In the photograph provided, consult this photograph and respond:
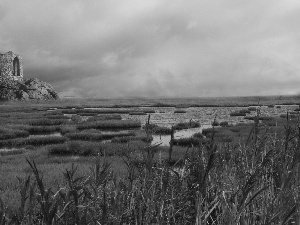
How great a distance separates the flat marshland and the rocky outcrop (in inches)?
1946

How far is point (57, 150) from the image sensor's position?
59.4ft

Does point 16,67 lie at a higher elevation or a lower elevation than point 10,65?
lower

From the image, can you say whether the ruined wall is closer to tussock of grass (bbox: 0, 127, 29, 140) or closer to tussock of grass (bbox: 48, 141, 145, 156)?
tussock of grass (bbox: 0, 127, 29, 140)

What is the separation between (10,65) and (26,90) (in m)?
8.11

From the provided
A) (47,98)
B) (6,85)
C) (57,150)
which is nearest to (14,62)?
(6,85)

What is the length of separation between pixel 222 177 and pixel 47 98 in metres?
91.0

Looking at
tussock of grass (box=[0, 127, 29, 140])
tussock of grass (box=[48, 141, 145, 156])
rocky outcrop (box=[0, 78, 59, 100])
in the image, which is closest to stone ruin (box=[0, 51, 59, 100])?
rocky outcrop (box=[0, 78, 59, 100])

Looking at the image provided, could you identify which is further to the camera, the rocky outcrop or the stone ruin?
the rocky outcrop

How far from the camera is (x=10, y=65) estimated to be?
78.3 meters

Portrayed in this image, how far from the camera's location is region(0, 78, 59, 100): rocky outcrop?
254ft

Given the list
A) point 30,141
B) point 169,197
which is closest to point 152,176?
point 169,197

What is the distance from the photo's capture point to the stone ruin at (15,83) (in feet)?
253

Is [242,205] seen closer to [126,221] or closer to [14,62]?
[126,221]

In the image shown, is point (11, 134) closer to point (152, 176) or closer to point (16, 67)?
point (152, 176)
